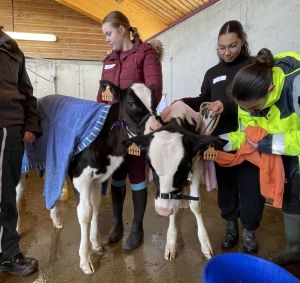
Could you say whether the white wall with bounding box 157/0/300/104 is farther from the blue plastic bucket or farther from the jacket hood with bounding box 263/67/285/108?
the blue plastic bucket

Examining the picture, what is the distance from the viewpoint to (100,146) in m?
2.08

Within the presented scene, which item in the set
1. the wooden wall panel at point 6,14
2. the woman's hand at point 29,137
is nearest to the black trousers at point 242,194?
the woman's hand at point 29,137

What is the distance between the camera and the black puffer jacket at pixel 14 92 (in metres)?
1.85

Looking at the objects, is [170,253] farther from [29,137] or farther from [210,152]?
[29,137]

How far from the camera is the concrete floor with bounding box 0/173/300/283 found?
2.03 m

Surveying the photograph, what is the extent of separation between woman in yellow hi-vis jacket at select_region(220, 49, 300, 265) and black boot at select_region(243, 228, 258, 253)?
47 cm

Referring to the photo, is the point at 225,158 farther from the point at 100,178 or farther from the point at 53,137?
the point at 53,137

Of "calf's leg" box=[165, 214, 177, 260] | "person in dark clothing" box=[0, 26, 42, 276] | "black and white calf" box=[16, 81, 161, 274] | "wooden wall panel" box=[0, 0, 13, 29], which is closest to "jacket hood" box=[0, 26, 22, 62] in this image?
"person in dark clothing" box=[0, 26, 42, 276]

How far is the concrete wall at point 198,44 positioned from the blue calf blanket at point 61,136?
260cm

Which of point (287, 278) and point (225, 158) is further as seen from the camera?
point (225, 158)

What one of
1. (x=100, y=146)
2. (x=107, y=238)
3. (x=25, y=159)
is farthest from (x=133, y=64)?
(x=107, y=238)

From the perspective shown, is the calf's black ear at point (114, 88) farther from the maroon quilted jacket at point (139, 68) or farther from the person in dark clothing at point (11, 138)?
the person in dark clothing at point (11, 138)

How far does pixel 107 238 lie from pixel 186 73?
3.99 metres

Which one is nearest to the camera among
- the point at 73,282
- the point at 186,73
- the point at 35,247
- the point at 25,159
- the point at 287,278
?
the point at 287,278
